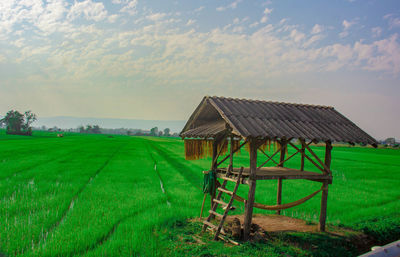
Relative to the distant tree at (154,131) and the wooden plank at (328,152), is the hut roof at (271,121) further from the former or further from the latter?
the distant tree at (154,131)

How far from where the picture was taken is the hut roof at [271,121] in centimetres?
Answer: 733

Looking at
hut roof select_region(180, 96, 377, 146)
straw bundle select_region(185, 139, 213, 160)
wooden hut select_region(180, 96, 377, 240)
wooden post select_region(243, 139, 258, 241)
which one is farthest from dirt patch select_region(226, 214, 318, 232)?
hut roof select_region(180, 96, 377, 146)

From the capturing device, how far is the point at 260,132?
7016 millimetres

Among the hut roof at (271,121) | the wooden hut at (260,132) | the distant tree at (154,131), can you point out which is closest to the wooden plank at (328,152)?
the wooden hut at (260,132)

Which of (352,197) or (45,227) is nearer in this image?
(45,227)

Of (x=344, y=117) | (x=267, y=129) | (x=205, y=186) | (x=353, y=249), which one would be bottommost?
(x=353, y=249)

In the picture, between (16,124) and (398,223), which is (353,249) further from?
(16,124)

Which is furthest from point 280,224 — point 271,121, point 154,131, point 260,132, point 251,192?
point 154,131

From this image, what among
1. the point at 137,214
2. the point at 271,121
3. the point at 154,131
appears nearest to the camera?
the point at 271,121

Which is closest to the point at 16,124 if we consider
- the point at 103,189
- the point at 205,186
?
the point at 103,189

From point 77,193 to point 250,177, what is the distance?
762 cm

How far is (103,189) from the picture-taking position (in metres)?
12.3

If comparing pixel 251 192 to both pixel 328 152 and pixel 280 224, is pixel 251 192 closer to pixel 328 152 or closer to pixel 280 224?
pixel 280 224

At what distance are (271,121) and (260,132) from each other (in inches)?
41.9
